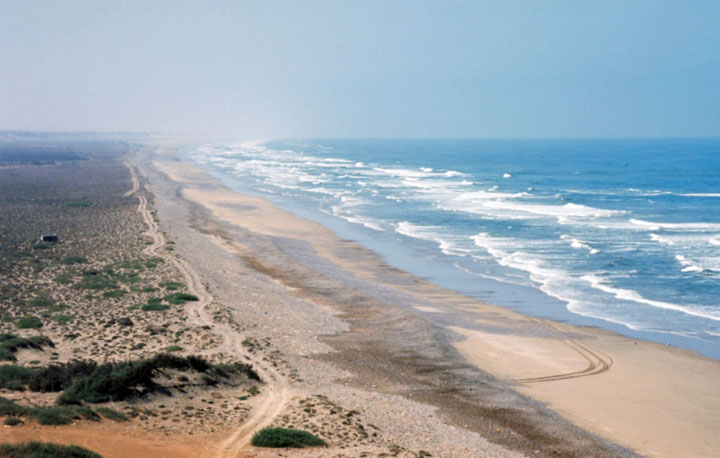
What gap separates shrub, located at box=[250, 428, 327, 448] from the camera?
47.8 ft

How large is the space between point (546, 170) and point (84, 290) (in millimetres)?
112050

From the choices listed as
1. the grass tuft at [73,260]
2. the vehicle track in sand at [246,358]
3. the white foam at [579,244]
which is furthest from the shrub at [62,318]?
the white foam at [579,244]

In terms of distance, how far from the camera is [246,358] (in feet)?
70.4

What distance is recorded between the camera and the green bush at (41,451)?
11.9 m

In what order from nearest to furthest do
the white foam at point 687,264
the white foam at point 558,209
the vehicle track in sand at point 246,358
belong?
the vehicle track in sand at point 246,358 → the white foam at point 687,264 → the white foam at point 558,209

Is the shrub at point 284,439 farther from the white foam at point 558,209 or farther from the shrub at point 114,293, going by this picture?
the white foam at point 558,209

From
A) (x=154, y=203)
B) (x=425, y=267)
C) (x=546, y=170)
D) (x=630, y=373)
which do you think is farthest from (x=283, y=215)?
(x=546, y=170)

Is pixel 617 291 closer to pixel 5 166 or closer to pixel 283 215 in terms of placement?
pixel 283 215

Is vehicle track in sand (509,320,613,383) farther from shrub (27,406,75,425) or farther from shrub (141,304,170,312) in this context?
shrub (141,304,170,312)

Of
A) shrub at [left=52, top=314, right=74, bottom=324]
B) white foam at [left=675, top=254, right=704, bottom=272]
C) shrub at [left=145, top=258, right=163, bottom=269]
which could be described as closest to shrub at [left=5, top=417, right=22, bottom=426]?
shrub at [left=52, top=314, right=74, bottom=324]

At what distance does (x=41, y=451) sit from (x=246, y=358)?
9719 mm

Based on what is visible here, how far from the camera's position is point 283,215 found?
6331cm

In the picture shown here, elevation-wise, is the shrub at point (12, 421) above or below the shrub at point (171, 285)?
above

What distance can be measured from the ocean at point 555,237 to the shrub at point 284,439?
17.2 m
